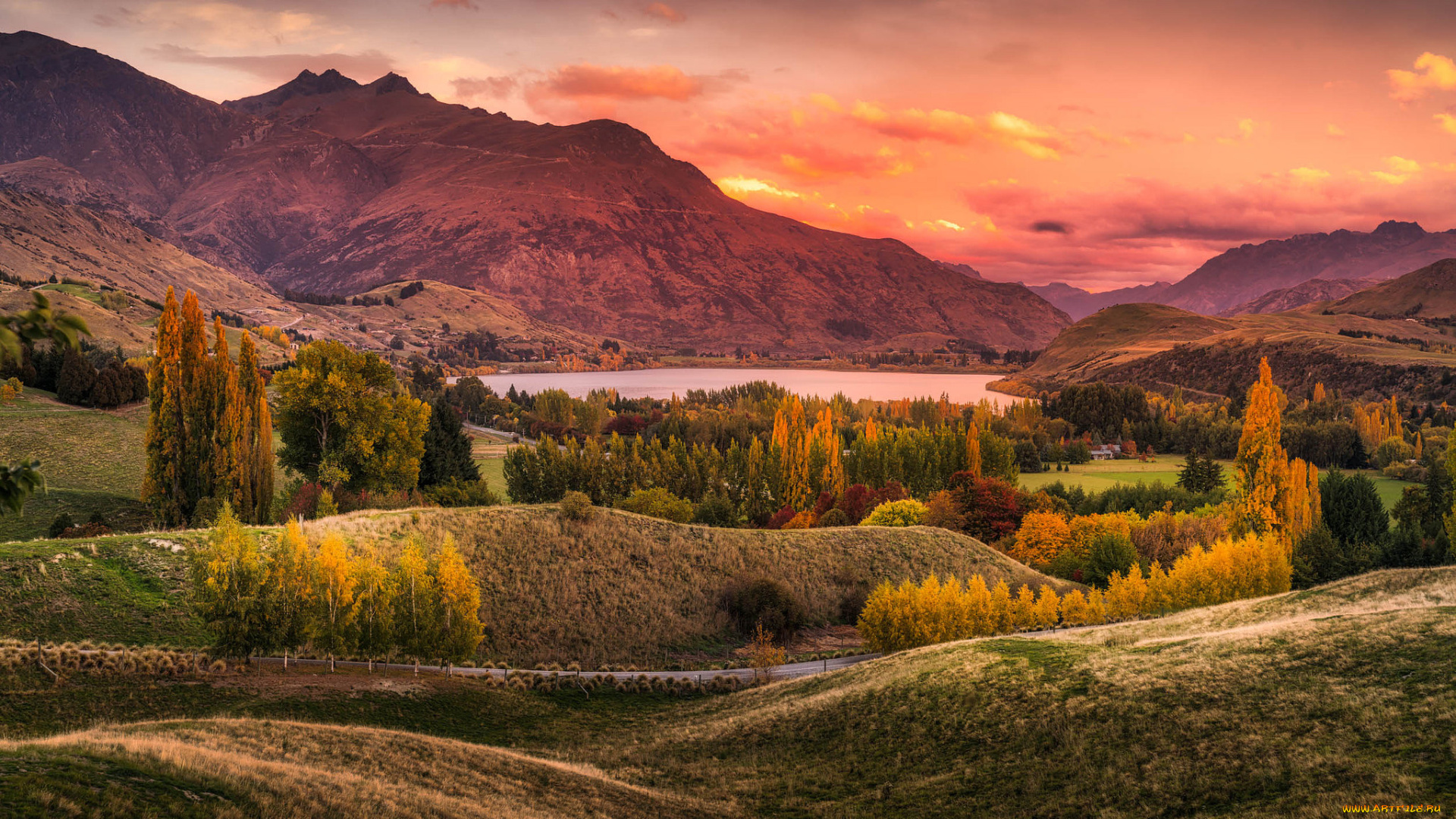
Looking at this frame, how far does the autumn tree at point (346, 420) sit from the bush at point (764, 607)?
32.1 m

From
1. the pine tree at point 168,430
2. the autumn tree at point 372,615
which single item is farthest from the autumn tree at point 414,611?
the pine tree at point 168,430

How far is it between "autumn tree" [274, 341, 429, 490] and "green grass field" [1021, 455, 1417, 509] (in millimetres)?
101590

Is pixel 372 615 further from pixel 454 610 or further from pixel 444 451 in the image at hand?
pixel 444 451

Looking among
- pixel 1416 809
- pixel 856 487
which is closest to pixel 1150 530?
pixel 856 487

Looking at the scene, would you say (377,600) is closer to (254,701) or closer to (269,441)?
(254,701)

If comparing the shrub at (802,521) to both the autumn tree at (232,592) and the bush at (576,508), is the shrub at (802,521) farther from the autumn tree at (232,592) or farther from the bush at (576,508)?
the autumn tree at (232,592)

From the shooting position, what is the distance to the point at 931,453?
129 metres

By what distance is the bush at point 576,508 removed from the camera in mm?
65312

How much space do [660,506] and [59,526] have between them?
51.6 metres

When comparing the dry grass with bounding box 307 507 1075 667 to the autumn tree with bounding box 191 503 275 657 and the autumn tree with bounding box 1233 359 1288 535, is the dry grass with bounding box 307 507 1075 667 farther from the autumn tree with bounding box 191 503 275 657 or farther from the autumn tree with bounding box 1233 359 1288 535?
the autumn tree with bounding box 1233 359 1288 535

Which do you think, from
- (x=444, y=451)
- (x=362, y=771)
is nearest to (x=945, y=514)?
(x=444, y=451)

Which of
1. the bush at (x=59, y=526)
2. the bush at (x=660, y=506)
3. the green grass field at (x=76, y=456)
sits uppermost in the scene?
the green grass field at (x=76, y=456)

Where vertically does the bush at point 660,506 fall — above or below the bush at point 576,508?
below

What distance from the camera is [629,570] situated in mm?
62344
